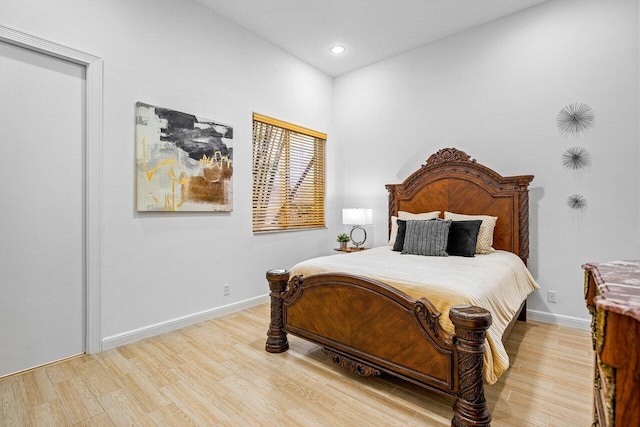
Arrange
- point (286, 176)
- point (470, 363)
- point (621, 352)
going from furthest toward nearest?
1. point (286, 176)
2. point (470, 363)
3. point (621, 352)

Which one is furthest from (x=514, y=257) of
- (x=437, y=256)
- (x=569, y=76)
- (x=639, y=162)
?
(x=569, y=76)

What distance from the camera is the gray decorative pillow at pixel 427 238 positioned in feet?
9.72


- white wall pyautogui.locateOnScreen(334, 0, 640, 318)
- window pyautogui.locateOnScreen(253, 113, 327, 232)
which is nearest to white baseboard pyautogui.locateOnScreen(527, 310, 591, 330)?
white wall pyautogui.locateOnScreen(334, 0, 640, 318)

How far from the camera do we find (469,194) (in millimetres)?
3518

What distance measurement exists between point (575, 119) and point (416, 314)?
8.80ft

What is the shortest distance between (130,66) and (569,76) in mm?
3997

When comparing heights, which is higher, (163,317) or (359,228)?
(359,228)

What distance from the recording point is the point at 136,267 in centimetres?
270

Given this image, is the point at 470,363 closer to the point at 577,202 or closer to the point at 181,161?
the point at 577,202

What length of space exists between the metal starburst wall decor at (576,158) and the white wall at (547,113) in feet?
0.16

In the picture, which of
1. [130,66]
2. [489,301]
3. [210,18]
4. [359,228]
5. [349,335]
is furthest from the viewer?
[359,228]

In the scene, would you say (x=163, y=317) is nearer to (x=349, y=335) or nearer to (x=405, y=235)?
(x=349, y=335)

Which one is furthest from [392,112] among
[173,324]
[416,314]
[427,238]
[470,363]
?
[173,324]

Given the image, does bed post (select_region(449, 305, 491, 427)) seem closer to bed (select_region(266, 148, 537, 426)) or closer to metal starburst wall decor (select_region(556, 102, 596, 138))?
bed (select_region(266, 148, 537, 426))
